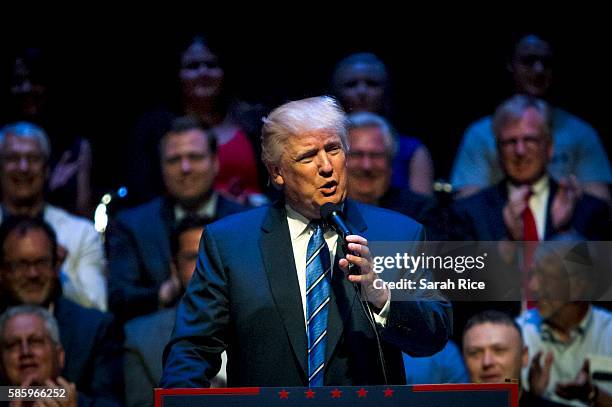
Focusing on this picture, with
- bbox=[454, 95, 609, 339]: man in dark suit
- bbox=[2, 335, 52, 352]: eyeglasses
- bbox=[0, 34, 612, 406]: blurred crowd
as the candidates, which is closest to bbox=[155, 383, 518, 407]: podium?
bbox=[0, 34, 612, 406]: blurred crowd

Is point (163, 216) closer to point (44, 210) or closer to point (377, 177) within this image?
point (44, 210)

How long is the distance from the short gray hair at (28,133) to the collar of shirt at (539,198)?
1.73m

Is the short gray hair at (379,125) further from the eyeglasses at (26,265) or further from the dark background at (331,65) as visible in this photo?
the eyeglasses at (26,265)

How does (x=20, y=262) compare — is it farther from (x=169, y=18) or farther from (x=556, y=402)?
(x=556, y=402)

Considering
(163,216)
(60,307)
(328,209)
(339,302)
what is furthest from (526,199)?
(328,209)

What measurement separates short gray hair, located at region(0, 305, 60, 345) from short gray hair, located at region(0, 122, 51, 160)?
2.24ft

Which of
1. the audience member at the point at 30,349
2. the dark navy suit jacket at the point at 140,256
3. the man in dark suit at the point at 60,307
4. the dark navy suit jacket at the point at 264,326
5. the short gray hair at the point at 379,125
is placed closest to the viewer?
the dark navy suit jacket at the point at 264,326

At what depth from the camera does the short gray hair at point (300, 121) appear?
2.42 meters

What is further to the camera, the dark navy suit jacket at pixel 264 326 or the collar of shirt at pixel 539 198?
the collar of shirt at pixel 539 198

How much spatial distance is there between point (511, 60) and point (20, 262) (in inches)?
80.6

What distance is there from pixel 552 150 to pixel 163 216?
4.96 ft

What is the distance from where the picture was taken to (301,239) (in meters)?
2.50

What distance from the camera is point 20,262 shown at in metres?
3.94

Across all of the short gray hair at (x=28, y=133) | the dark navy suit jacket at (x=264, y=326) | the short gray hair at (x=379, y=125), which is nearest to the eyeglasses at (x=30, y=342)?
the short gray hair at (x=28, y=133)
